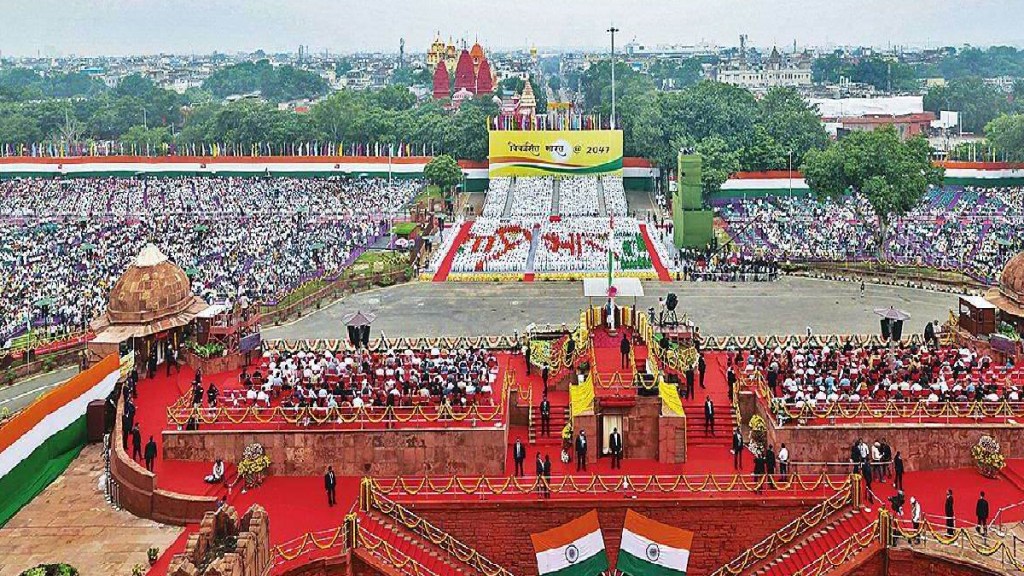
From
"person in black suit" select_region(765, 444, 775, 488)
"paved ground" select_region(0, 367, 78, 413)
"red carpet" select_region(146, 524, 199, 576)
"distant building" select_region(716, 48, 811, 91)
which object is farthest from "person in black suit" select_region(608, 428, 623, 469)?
"distant building" select_region(716, 48, 811, 91)

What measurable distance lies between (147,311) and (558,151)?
4515 cm

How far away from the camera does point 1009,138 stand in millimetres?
73688

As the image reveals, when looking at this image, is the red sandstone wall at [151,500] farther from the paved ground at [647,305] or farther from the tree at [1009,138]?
the tree at [1009,138]

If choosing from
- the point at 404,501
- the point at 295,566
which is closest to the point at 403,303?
the point at 404,501

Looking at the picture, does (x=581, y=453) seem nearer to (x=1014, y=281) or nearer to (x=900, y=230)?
(x=1014, y=281)

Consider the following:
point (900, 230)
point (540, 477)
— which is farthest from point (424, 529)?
point (900, 230)

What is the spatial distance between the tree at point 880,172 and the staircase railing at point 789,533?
30.5 metres

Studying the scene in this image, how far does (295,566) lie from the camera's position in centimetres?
1806

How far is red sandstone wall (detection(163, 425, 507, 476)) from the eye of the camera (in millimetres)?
22312

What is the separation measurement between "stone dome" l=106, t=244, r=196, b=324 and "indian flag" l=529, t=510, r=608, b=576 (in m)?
14.5

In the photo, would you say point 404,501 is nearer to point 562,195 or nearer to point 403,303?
point 403,303

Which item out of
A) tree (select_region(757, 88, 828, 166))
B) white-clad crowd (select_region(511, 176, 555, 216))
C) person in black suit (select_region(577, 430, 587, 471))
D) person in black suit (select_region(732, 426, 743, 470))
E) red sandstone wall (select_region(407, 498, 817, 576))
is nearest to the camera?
red sandstone wall (select_region(407, 498, 817, 576))

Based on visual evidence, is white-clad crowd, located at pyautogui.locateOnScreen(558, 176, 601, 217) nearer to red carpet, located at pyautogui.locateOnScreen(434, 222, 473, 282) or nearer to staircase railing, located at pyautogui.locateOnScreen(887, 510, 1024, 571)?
red carpet, located at pyautogui.locateOnScreen(434, 222, 473, 282)

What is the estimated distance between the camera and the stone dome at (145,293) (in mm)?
28328
